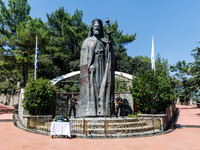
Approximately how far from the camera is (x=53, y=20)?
37.8m

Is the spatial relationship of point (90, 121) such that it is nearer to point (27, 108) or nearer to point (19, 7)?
point (27, 108)

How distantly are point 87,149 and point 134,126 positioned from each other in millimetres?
4588

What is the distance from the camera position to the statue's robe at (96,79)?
41.0ft

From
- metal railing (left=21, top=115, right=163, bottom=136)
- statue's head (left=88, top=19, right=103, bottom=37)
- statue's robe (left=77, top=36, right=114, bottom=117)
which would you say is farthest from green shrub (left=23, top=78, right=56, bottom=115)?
statue's head (left=88, top=19, right=103, bottom=37)

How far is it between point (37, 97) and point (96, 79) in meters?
4.55

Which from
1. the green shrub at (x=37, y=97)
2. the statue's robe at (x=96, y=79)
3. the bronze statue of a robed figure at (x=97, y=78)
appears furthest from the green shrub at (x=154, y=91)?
the green shrub at (x=37, y=97)

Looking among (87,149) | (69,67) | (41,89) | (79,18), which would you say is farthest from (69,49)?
(87,149)

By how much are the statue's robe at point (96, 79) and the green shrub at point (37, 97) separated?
2.61 meters

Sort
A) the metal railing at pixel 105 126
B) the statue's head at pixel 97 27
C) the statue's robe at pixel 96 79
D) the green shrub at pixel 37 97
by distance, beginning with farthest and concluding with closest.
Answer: the statue's head at pixel 97 27 < the green shrub at pixel 37 97 < the statue's robe at pixel 96 79 < the metal railing at pixel 105 126

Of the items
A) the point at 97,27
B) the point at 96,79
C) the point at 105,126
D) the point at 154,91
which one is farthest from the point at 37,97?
the point at 154,91

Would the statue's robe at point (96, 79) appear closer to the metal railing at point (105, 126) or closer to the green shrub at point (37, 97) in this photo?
the metal railing at point (105, 126)

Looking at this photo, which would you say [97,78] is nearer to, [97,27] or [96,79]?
[96,79]

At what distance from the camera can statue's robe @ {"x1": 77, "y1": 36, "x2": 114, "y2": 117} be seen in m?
12.5

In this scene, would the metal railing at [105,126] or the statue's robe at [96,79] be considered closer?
the metal railing at [105,126]
